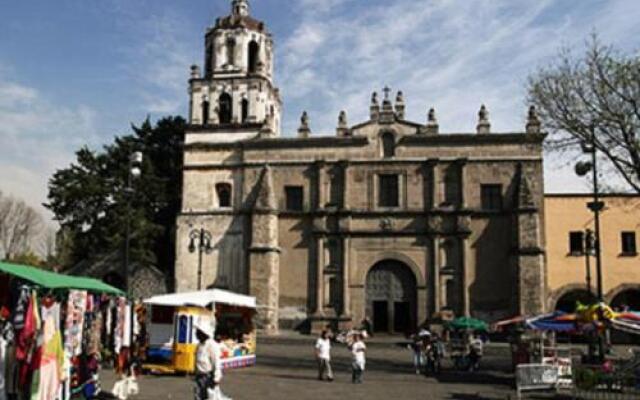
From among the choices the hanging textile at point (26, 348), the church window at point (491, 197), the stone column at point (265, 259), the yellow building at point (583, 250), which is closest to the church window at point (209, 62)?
the stone column at point (265, 259)

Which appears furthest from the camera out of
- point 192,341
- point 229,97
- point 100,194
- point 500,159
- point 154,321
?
point 100,194

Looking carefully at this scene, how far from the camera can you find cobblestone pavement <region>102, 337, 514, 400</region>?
15508mm

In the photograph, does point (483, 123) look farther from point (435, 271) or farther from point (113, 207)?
point (113, 207)

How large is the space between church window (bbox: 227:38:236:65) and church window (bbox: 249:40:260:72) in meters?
0.99

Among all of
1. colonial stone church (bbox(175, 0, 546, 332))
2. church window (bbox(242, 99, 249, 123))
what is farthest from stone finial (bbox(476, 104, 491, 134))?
church window (bbox(242, 99, 249, 123))

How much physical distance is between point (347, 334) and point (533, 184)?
12.0 m

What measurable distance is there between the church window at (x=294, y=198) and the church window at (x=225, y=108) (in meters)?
5.63

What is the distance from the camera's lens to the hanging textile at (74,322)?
11984mm

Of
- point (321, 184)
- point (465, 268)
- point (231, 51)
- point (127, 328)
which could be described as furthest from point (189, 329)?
point (231, 51)

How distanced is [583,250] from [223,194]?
64.2 ft

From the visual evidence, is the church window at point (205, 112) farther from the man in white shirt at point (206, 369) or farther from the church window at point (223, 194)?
the man in white shirt at point (206, 369)

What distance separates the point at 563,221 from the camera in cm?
3669

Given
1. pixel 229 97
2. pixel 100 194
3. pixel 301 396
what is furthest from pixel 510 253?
pixel 100 194

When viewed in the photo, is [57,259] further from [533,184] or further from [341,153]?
[533,184]
